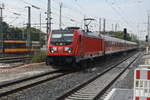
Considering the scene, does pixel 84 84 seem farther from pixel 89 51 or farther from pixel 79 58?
pixel 89 51

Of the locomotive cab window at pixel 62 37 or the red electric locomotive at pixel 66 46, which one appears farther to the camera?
the locomotive cab window at pixel 62 37

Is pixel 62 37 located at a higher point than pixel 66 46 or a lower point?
higher

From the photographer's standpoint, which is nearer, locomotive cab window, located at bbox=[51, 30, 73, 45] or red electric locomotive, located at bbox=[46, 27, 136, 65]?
red electric locomotive, located at bbox=[46, 27, 136, 65]

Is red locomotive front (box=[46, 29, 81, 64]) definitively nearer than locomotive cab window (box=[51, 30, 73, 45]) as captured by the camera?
Yes

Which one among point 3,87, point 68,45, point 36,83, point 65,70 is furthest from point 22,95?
point 65,70

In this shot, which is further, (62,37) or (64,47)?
(62,37)

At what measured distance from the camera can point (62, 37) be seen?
18141 mm

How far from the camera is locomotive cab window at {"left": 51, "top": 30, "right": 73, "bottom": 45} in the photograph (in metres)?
17.9

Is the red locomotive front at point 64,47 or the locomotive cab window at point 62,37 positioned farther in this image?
the locomotive cab window at point 62,37

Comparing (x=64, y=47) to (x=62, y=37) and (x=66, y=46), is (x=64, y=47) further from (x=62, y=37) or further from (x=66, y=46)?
(x=62, y=37)

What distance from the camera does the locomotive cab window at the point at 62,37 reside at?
17.9 metres

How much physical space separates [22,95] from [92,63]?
1468cm

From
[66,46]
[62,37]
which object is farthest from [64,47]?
[62,37]

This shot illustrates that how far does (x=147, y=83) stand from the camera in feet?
16.4
